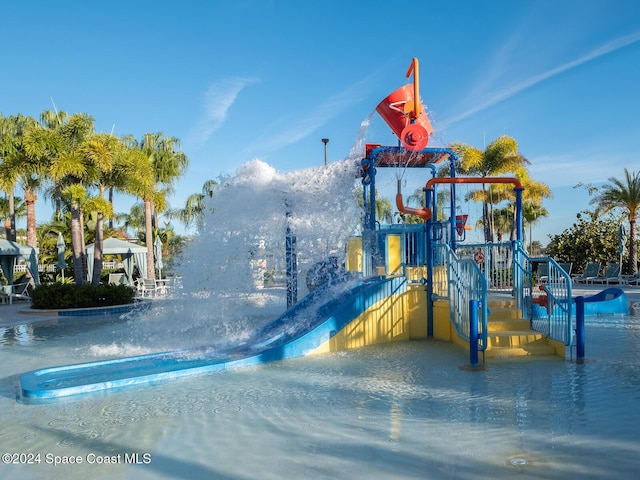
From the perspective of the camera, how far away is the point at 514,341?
27.5ft

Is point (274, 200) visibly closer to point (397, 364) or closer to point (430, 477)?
point (397, 364)

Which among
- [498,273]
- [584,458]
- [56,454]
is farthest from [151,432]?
[498,273]

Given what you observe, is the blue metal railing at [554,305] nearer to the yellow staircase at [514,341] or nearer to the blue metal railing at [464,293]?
the yellow staircase at [514,341]

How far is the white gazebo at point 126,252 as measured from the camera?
24.5 metres

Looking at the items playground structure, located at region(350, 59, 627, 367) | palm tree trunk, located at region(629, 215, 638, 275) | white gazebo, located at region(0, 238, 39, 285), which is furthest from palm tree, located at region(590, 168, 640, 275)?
white gazebo, located at region(0, 238, 39, 285)

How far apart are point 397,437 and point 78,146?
54.2ft

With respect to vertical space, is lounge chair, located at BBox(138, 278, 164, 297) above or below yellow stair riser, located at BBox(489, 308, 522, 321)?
below

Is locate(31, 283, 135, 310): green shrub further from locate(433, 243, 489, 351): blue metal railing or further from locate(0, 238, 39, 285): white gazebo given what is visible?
locate(433, 243, 489, 351): blue metal railing

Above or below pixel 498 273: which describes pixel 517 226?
above

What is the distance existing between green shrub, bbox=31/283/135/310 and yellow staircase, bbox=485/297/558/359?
1276cm

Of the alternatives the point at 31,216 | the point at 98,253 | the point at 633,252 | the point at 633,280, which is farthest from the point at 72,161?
the point at 633,252

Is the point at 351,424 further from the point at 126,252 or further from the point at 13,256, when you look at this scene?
the point at 13,256

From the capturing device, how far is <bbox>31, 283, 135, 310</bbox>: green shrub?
16859mm

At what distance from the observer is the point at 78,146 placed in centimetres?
1797
